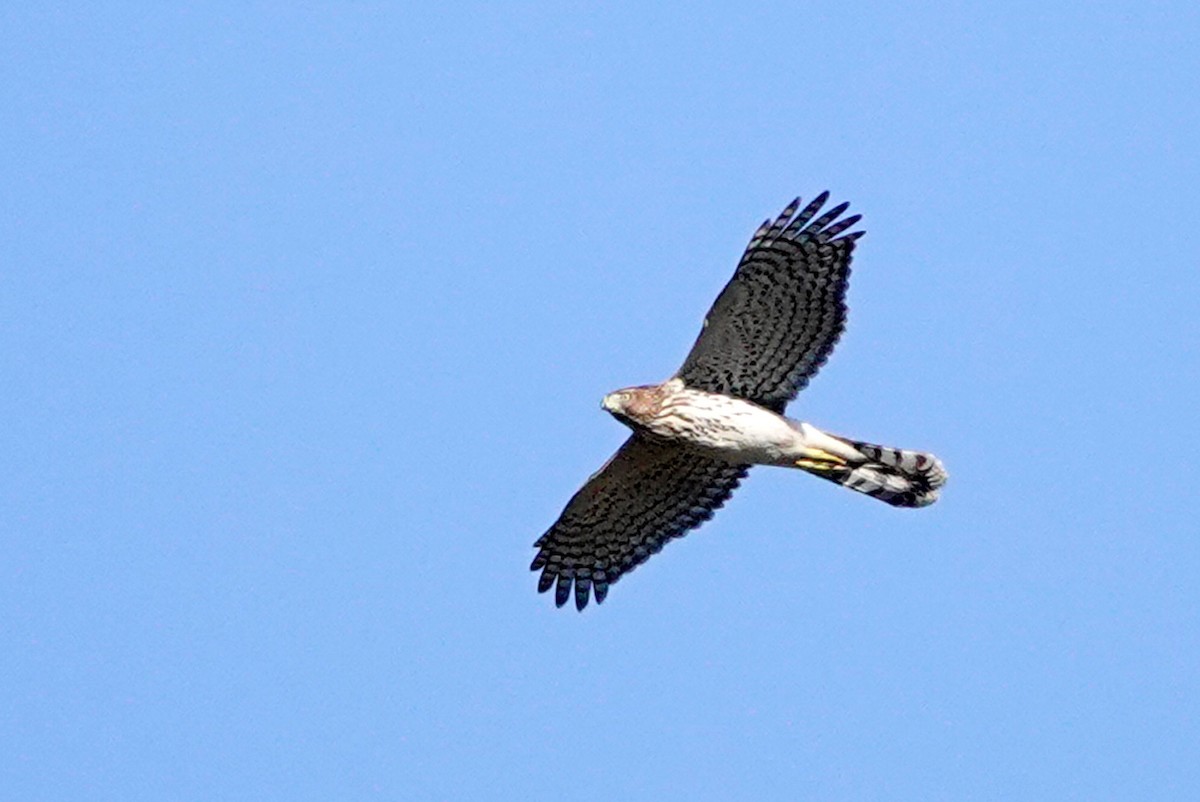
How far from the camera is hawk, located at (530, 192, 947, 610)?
16.2 metres

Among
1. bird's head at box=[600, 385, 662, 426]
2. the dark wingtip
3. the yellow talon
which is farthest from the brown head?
the dark wingtip

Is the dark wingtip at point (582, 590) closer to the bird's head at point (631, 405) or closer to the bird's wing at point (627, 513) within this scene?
the bird's wing at point (627, 513)

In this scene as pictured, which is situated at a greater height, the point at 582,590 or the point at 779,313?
the point at 779,313

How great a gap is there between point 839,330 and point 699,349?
3.29 feet

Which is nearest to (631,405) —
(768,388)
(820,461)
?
(768,388)

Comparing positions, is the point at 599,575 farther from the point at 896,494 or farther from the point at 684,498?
the point at 896,494

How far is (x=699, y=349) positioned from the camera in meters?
16.5

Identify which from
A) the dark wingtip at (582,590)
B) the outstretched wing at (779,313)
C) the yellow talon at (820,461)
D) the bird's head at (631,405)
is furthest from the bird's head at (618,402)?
the dark wingtip at (582,590)

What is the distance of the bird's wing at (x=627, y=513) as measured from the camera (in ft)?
56.7

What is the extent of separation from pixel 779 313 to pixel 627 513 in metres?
2.31

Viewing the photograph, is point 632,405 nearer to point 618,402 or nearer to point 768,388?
point 618,402

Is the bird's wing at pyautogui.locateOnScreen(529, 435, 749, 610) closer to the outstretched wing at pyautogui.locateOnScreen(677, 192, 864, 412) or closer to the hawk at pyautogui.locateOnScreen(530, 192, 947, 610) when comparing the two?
the hawk at pyautogui.locateOnScreen(530, 192, 947, 610)

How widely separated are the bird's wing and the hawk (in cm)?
2

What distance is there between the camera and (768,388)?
16.5 metres
